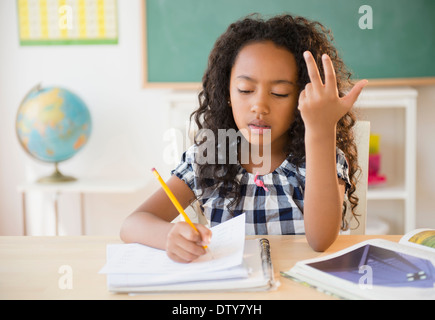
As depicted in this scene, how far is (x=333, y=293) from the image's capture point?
2.13 feet

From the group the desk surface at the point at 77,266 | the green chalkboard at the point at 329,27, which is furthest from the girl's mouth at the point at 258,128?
the green chalkboard at the point at 329,27

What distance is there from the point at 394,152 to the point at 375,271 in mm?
1862

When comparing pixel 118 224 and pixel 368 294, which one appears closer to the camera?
pixel 368 294

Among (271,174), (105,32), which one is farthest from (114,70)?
(271,174)

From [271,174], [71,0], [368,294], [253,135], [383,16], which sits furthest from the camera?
[71,0]

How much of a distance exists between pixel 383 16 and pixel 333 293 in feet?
6.44

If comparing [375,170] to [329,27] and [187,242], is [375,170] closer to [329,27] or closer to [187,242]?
[329,27]

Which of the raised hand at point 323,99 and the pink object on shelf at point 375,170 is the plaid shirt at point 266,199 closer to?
the raised hand at point 323,99

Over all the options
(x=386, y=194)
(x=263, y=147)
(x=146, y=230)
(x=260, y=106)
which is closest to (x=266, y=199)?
(x=263, y=147)

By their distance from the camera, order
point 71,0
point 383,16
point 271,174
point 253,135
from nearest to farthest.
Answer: point 253,135 → point 271,174 → point 383,16 → point 71,0

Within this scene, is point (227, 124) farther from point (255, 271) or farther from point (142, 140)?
point (142, 140)

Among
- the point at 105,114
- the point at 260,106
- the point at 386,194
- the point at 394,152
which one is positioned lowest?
the point at 386,194

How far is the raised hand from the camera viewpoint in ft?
2.71

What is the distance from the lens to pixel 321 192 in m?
0.91
